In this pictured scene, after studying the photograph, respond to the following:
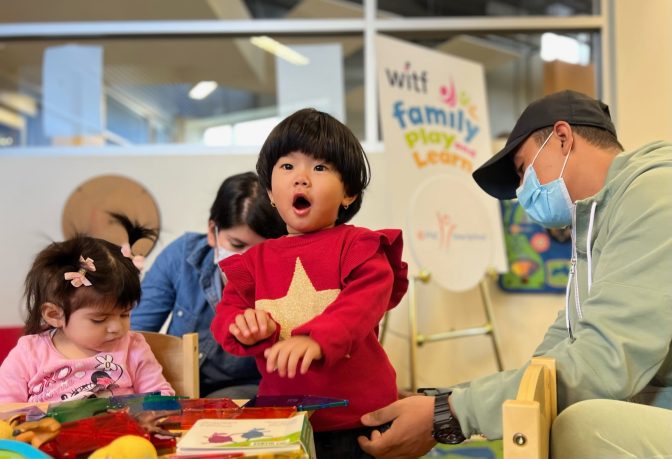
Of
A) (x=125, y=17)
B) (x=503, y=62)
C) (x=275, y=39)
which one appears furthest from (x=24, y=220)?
(x=503, y=62)

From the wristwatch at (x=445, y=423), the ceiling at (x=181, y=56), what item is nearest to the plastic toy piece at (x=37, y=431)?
the wristwatch at (x=445, y=423)

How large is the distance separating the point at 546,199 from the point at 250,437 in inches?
41.0

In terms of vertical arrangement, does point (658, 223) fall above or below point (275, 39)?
below

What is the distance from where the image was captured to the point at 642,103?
391 centimetres

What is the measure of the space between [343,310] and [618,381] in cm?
48

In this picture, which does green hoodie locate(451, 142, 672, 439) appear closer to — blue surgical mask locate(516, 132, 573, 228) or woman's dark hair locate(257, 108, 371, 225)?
blue surgical mask locate(516, 132, 573, 228)

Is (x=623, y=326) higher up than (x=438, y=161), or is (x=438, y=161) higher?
(x=438, y=161)

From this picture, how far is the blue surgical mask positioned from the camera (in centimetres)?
167

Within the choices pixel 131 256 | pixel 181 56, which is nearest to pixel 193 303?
pixel 131 256

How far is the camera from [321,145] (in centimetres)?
138

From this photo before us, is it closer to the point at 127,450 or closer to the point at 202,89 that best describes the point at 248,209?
the point at 127,450

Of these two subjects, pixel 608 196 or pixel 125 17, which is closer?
pixel 608 196

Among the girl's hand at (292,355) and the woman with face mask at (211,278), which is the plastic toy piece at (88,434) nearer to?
the girl's hand at (292,355)

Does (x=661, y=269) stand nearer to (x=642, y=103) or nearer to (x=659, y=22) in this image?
(x=642, y=103)
